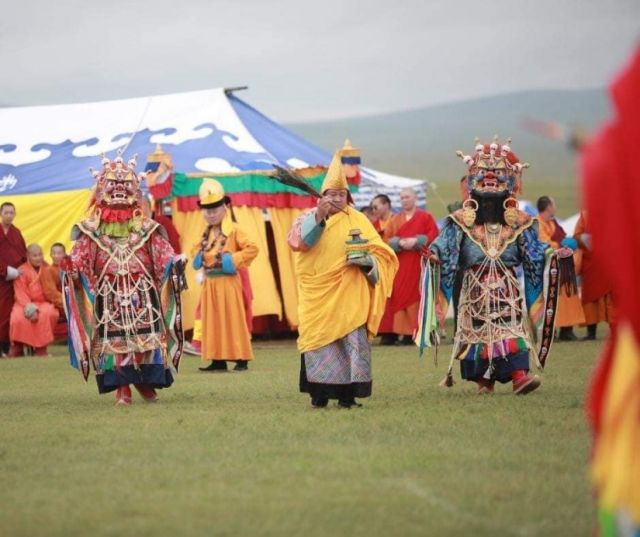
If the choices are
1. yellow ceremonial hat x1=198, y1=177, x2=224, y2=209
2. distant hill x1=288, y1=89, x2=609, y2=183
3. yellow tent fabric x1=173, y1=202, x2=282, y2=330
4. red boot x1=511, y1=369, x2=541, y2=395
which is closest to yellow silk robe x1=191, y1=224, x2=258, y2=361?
yellow ceremonial hat x1=198, y1=177, x2=224, y2=209

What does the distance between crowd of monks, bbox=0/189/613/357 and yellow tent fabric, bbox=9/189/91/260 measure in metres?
0.73

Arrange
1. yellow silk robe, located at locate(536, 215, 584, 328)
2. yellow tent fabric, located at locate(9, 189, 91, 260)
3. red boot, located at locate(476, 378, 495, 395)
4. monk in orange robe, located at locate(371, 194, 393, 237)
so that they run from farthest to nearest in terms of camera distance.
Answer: yellow tent fabric, located at locate(9, 189, 91, 260)
monk in orange robe, located at locate(371, 194, 393, 237)
yellow silk robe, located at locate(536, 215, 584, 328)
red boot, located at locate(476, 378, 495, 395)

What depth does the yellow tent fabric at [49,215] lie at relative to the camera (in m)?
22.5

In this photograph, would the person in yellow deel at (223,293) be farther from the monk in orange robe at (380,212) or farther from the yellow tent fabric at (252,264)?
the monk in orange robe at (380,212)

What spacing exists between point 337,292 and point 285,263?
10.6 metres

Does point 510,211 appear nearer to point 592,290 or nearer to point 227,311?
point 227,311

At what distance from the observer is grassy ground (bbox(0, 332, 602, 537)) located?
7.21 meters

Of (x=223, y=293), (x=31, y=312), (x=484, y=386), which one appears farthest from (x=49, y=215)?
(x=484, y=386)

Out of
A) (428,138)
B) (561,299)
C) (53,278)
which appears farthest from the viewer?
(428,138)

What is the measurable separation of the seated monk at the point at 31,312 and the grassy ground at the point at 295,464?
695 cm

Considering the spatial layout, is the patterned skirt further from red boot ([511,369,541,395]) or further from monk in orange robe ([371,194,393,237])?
monk in orange robe ([371,194,393,237])

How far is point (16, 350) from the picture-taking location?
21516 mm

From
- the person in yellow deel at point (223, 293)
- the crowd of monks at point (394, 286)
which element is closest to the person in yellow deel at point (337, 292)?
the person in yellow deel at point (223, 293)

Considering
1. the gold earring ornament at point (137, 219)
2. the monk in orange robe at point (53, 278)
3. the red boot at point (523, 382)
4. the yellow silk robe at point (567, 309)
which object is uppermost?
the gold earring ornament at point (137, 219)
